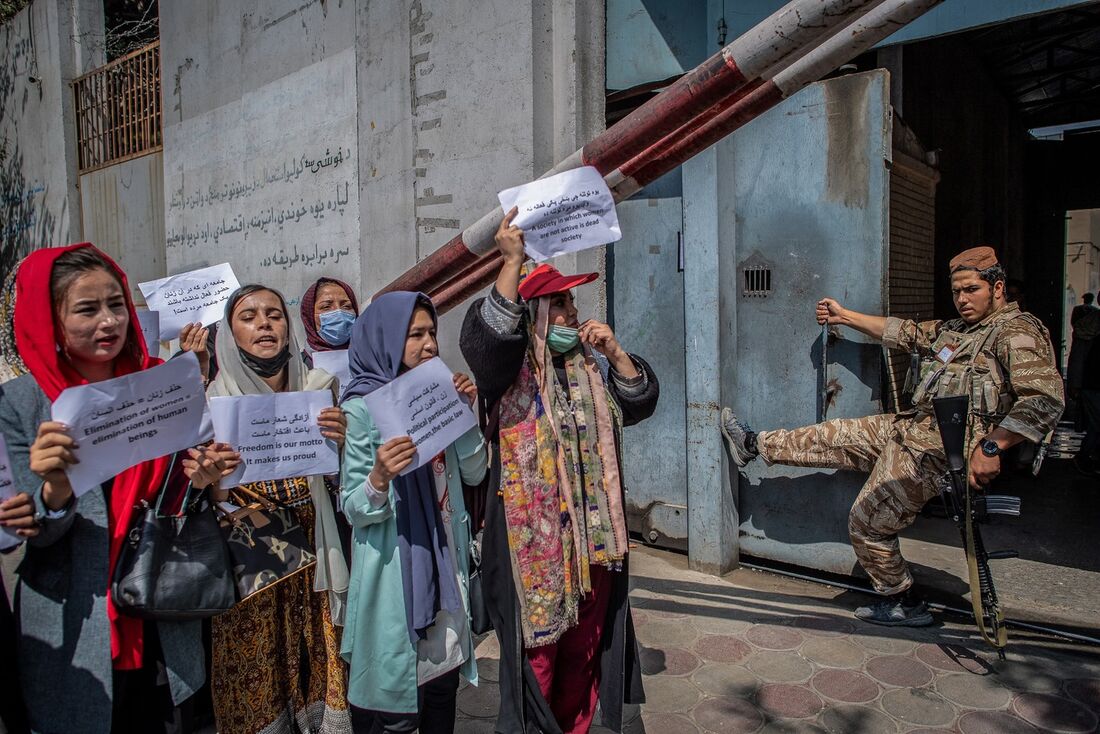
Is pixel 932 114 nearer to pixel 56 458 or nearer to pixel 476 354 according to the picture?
pixel 476 354

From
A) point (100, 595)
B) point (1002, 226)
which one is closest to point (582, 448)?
point (100, 595)

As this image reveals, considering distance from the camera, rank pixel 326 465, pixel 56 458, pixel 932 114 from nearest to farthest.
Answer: pixel 56 458
pixel 326 465
pixel 932 114

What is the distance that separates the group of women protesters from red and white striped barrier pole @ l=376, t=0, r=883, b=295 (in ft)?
1.13

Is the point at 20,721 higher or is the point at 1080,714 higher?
the point at 20,721

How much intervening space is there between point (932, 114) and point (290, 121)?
561cm

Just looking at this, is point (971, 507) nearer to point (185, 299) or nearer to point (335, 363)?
point (335, 363)

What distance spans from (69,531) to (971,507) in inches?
131

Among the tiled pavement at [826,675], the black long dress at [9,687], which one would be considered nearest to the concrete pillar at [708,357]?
the tiled pavement at [826,675]

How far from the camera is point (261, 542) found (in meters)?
2.16

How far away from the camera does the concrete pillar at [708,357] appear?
13.4 feet

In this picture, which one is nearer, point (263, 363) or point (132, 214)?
point (263, 363)

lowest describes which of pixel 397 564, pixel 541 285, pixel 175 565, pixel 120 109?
pixel 397 564

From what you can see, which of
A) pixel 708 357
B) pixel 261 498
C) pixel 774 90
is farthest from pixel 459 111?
pixel 261 498

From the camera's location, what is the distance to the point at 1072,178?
13.0m
